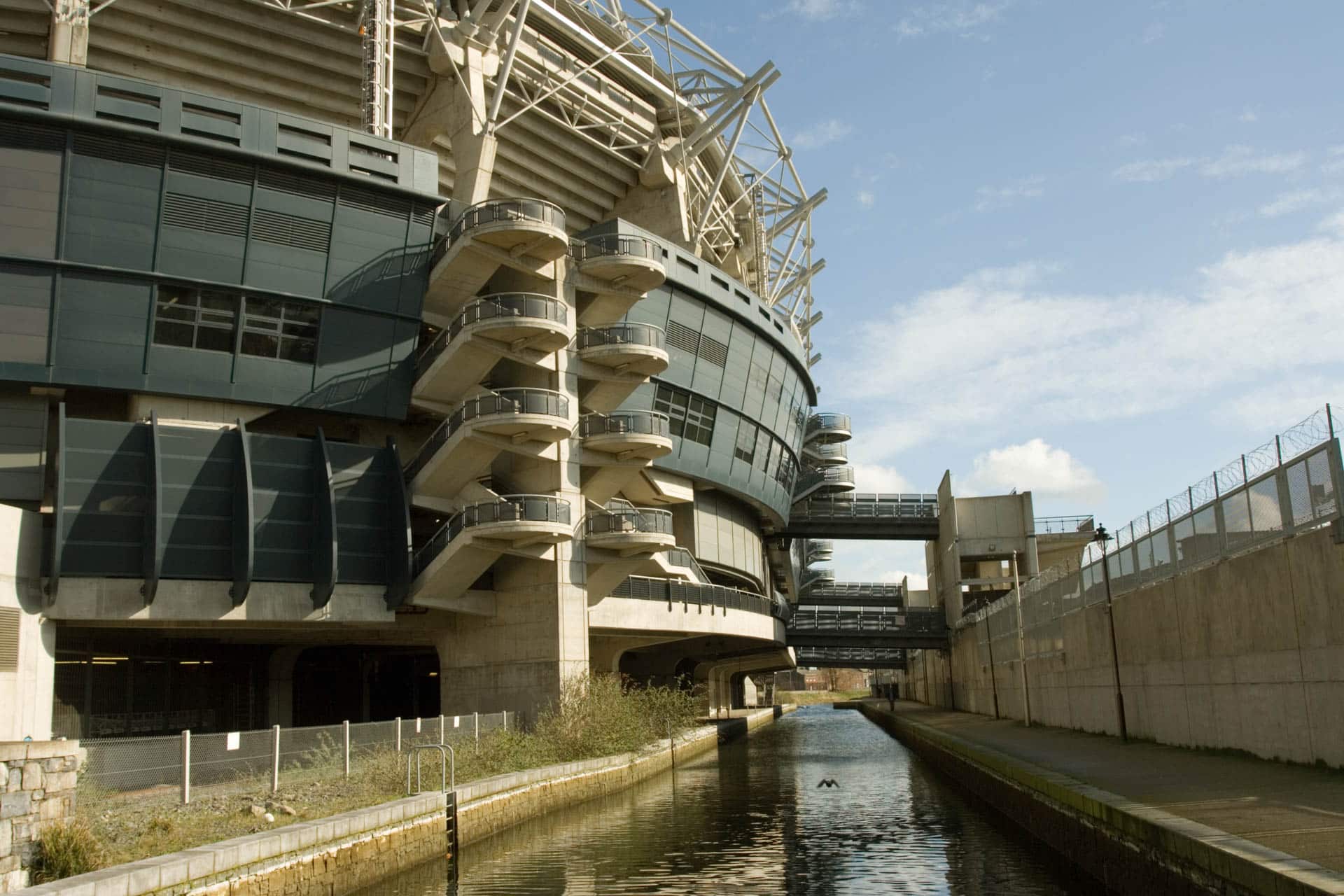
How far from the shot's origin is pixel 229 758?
18875 mm

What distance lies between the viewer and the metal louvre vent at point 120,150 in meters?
→ 32.9

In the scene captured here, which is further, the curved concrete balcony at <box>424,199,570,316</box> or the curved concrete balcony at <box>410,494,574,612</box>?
the curved concrete balcony at <box>424,199,570,316</box>

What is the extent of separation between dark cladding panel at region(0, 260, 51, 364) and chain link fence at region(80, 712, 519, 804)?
17.1 m

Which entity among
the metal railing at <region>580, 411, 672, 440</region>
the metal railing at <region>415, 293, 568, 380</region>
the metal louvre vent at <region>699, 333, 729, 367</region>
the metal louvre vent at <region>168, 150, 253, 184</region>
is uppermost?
the metal louvre vent at <region>168, 150, 253, 184</region>

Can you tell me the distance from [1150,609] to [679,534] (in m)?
29.3

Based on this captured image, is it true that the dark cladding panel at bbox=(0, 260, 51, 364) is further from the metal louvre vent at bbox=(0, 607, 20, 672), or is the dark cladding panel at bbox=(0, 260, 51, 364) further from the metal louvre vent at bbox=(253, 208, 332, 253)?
the metal louvre vent at bbox=(0, 607, 20, 672)

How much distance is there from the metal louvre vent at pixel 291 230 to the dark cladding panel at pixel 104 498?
695 centimetres

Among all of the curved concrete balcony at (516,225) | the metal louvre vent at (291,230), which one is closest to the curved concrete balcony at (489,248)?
the curved concrete balcony at (516,225)

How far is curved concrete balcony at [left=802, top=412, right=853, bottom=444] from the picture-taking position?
8419cm

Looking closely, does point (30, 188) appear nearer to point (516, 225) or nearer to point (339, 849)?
point (516, 225)

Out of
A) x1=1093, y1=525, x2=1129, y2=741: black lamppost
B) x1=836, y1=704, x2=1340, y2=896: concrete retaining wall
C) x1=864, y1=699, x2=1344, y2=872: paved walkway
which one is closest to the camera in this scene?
x1=836, y1=704, x2=1340, y2=896: concrete retaining wall

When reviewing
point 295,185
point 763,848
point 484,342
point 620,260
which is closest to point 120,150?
point 295,185

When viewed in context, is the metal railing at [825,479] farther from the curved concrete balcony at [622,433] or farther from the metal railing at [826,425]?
the curved concrete balcony at [622,433]

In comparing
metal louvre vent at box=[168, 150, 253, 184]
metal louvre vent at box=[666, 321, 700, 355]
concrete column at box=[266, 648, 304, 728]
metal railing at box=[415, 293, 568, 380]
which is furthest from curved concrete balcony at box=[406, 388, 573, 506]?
concrete column at box=[266, 648, 304, 728]
